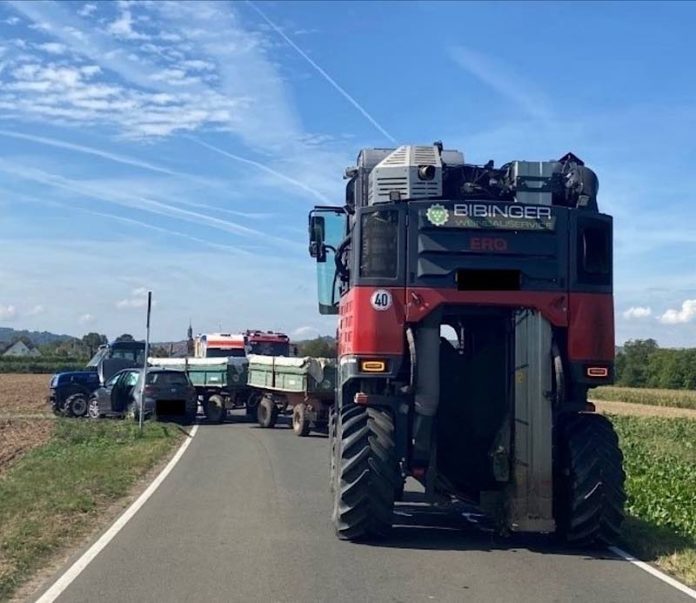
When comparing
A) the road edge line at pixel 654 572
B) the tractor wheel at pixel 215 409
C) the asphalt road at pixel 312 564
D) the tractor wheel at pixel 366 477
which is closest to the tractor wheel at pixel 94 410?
the tractor wheel at pixel 215 409

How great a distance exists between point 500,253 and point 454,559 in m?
3.06

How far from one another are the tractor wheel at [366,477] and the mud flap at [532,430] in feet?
3.99

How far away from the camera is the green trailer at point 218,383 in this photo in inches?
1282

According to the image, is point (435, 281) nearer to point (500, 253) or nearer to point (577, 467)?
point (500, 253)

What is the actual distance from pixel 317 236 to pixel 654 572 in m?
5.92

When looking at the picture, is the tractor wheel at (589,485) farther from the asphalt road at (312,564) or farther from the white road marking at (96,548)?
the white road marking at (96,548)

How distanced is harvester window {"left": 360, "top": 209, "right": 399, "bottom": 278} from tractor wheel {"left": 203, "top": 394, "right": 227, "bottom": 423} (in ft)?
74.5

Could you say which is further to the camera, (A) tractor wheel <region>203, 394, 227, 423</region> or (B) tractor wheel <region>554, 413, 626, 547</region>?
(A) tractor wheel <region>203, 394, 227, 423</region>

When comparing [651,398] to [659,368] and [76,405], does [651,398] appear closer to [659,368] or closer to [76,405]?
[659,368]

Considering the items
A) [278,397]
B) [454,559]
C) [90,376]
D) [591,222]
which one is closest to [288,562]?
[454,559]

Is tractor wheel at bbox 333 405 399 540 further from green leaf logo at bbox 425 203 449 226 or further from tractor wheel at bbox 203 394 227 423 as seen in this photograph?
tractor wheel at bbox 203 394 227 423

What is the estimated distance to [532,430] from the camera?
10.3 m

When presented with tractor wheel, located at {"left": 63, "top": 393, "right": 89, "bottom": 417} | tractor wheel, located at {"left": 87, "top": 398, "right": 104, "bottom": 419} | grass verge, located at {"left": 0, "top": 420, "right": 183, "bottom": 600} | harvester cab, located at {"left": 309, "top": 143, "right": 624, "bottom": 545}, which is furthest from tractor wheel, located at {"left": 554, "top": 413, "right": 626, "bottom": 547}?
tractor wheel, located at {"left": 63, "top": 393, "right": 89, "bottom": 417}

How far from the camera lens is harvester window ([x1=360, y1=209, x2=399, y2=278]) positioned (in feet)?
34.6
